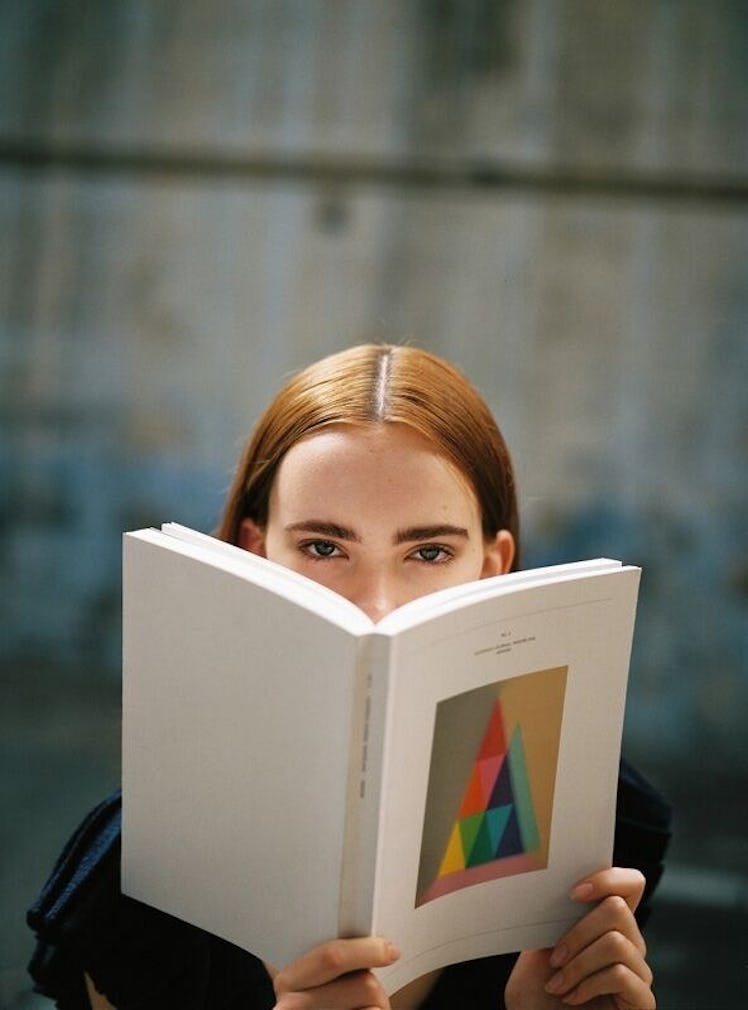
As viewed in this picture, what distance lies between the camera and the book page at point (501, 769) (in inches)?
33.4

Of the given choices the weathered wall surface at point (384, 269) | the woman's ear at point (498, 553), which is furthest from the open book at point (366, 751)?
the weathered wall surface at point (384, 269)

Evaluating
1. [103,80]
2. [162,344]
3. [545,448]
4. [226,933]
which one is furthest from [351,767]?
[103,80]

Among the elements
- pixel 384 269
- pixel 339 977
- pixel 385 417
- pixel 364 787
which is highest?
pixel 384 269

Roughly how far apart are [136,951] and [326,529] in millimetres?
405

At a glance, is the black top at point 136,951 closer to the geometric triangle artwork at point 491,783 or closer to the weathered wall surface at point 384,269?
the geometric triangle artwork at point 491,783

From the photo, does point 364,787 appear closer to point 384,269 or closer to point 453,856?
point 453,856

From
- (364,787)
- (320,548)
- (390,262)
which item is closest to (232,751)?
(364,787)

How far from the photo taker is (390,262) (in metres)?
2.69

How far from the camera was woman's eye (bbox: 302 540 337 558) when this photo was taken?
107cm

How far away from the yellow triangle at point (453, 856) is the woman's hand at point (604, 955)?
11cm

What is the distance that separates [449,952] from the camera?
0.94m

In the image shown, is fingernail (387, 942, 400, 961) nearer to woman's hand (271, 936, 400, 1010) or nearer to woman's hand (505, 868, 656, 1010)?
woman's hand (271, 936, 400, 1010)

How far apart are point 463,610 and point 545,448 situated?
1.84 m

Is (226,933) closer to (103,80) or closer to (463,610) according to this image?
(463,610)
